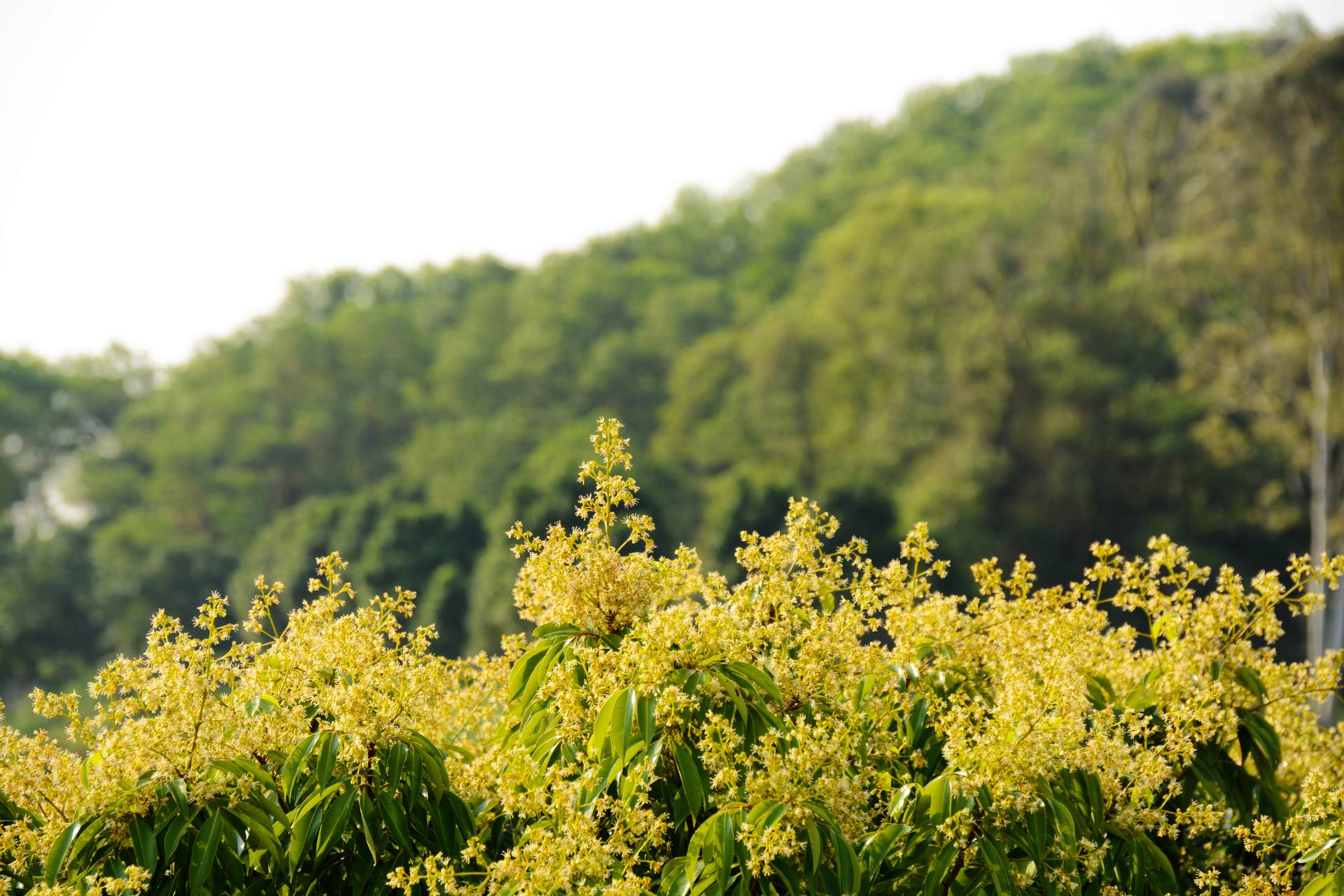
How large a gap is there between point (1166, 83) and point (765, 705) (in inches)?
2216

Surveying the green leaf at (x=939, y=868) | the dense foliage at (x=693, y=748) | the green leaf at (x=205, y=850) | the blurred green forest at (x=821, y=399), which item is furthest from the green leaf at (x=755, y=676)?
the blurred green forest at (x=821, y=399)

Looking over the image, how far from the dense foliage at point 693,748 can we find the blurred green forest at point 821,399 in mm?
30272

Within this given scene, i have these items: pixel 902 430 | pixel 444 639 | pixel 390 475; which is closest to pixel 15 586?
pixel 390 475

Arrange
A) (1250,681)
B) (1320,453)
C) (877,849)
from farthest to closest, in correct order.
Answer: (1320,453), (1250,681), (877,849)

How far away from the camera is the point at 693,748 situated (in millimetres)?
3781

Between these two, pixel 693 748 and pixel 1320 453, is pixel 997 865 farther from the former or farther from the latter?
pixel 1320 453

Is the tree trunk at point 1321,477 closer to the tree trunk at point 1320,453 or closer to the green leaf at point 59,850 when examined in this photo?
the tree trunk at point 1320,453

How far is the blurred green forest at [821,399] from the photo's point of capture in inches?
1394

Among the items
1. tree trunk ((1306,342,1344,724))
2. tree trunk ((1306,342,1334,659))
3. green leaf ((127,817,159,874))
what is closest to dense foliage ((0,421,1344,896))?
green leaf ((127,817,159,874))

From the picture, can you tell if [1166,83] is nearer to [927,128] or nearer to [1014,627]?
[927,128]

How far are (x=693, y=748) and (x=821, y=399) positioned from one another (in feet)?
146

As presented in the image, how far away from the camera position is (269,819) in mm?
3703

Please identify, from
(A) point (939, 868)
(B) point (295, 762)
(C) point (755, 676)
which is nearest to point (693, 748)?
(C) point (755, 676)

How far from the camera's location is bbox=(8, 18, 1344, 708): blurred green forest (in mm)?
35406
